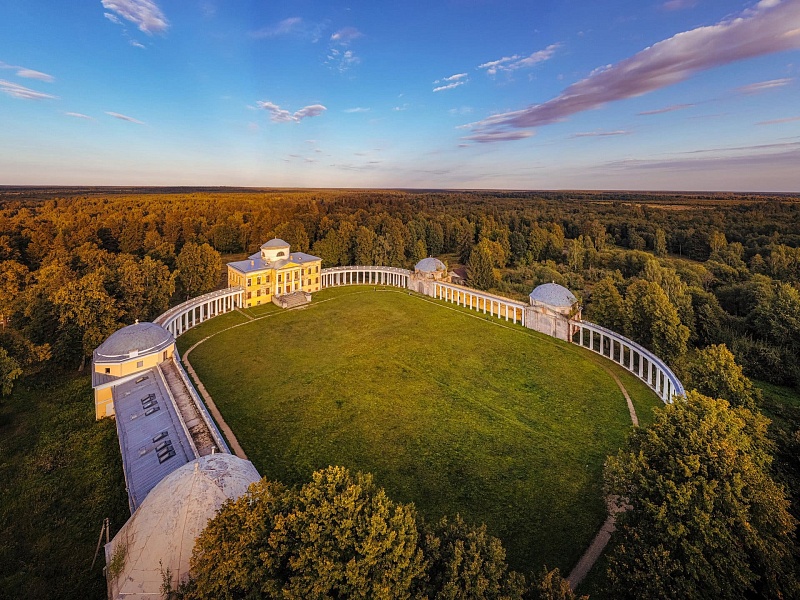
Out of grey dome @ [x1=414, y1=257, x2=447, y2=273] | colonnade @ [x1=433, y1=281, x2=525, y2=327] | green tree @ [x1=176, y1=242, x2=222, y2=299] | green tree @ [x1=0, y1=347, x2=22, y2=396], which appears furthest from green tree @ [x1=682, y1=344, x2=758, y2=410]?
green tree @ [x1=176, y1=242, x2=222, y2=299]

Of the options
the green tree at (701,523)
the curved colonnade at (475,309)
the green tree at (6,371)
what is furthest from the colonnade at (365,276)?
the green tree at (701,523)

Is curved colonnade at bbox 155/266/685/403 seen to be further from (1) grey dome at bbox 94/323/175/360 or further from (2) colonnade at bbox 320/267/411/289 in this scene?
(1) grey dome at bbox 94/323/175/360

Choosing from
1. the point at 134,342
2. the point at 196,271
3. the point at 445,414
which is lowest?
the point at 445,414

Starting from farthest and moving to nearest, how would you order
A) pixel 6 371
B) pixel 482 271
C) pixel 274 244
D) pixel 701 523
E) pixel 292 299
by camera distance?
pixel 482 271 < pixel 274 244 < pixel 292 299 < pixel 6 371 < pixel 701 523

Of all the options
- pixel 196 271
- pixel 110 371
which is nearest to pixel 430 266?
pixel 196 271

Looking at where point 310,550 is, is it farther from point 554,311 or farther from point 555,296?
point 555,296

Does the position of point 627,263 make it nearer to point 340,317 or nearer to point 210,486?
point 340,317

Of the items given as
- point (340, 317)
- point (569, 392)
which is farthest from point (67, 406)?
point (569, 392)
